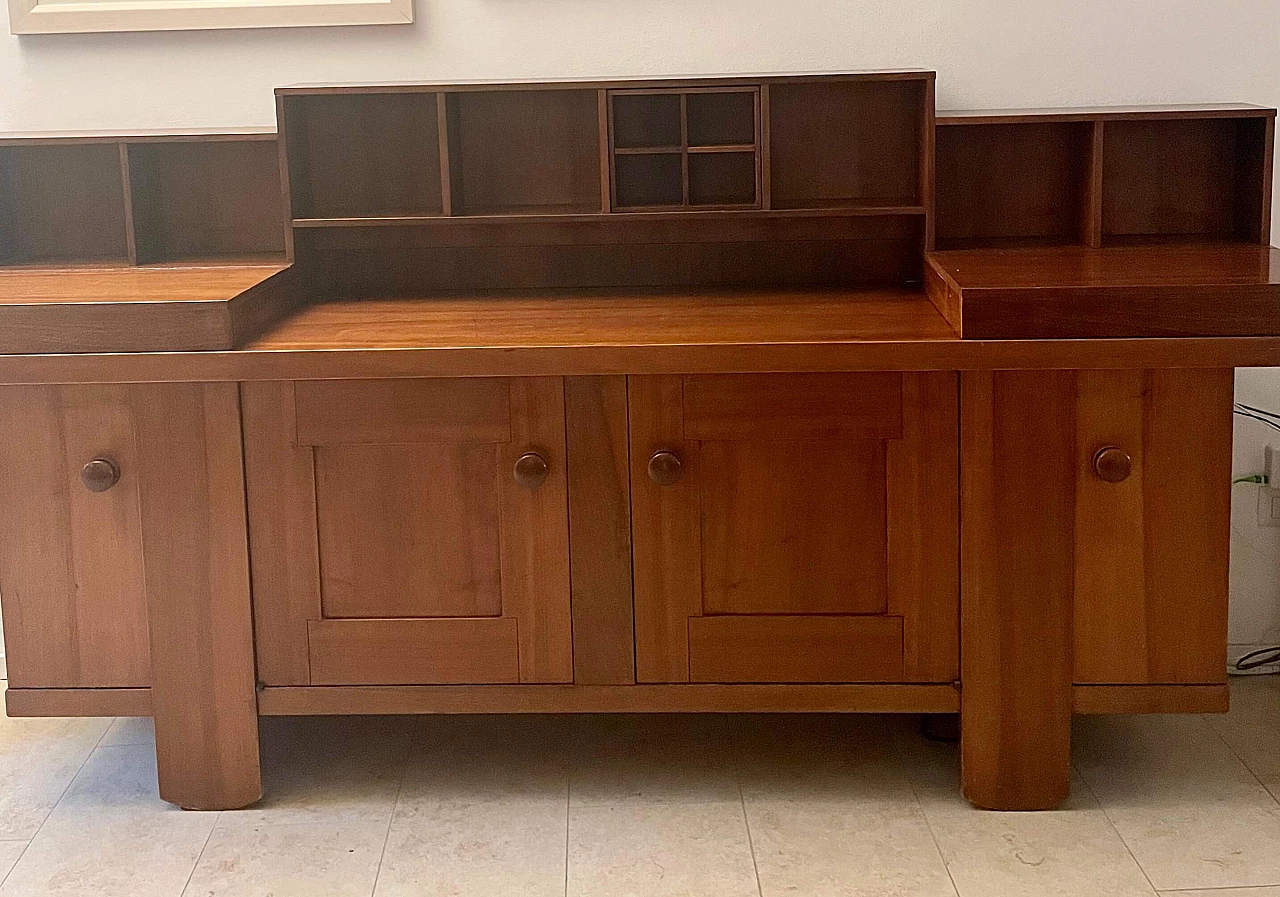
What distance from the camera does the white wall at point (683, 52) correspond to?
2.40 metres

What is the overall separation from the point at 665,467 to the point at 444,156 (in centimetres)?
67

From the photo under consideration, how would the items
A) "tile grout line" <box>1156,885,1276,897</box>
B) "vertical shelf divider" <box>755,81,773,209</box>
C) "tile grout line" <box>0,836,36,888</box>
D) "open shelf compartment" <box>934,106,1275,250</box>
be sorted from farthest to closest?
"open shelf compartment" <box>934,106,1275,250</box>
"vertical shelf divider" <box>755,81,773,209</box>
"tile grout line" <box>0,836,36,888</box>
"tile grout line" <box>1156,885,1276,897</box>

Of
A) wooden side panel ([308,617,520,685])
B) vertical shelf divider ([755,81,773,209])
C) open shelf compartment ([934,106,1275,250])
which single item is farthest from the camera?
open shelf compartment ([934,106,1275,250])

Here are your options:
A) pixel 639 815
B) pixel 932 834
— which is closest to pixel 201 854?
pixel 639 815

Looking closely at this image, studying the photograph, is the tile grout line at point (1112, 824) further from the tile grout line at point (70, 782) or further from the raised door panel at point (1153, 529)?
the tile grout line at point (70, 782)

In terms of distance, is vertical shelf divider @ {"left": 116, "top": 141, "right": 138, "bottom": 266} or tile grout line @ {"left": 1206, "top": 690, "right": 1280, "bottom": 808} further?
vertical shelf divider @ {"left": 116, "top": 141, "right": 138, "bottom": 266}

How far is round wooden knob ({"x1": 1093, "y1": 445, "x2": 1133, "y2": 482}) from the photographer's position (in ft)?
6.33

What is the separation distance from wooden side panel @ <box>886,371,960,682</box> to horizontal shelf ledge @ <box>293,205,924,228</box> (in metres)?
0.43

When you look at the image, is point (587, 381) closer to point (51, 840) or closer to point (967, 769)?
point (967, 769)

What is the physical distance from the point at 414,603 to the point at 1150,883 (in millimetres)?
1034

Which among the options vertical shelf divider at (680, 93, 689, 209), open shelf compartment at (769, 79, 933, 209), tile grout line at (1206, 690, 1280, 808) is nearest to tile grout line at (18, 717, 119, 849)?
vertical shelf divider at (680, 93, 689, 209)

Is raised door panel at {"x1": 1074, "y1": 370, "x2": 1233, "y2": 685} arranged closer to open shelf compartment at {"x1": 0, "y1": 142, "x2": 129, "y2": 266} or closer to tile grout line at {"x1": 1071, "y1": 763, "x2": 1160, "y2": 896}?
tile grout line at {"x1": 1071, "y1": 763, "x2": 1160, "y2": 896}

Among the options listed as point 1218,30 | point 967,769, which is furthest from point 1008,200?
point 967,769

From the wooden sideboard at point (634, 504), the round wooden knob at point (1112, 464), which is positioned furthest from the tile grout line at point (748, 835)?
the round wooden knob at point (1112, 464)
